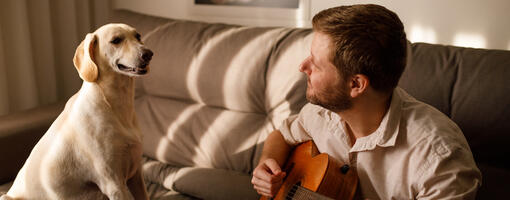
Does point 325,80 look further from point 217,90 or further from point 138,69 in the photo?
point 217,90

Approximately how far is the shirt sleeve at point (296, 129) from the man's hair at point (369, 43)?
0.34 metres

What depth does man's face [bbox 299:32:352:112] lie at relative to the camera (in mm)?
1261

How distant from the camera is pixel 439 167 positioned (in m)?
1.13

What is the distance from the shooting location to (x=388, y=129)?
1235 millimetres

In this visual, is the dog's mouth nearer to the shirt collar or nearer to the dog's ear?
the dog's ear

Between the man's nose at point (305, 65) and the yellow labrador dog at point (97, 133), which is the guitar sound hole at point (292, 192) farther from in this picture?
the yellow labrador dog at point (97, 133)

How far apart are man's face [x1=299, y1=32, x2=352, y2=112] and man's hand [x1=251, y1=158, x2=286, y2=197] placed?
251mm

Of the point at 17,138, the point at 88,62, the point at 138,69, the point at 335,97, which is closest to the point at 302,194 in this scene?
the point at 335,97

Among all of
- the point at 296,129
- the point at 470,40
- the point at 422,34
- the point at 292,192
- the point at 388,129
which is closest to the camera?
the point at 388,129

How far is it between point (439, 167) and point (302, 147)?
49 cm

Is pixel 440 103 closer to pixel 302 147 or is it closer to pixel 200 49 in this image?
pixel 302 147

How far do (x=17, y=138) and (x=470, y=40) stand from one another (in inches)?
67.6

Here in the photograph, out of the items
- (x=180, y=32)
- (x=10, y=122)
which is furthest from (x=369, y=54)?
(x=10, y=122)

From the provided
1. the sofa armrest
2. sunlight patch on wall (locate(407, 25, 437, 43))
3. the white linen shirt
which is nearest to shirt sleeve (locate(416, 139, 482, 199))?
the white linen shirt
